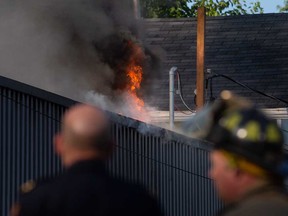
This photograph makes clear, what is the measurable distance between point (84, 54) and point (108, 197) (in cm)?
1576

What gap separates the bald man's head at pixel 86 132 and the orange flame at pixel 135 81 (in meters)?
15.5

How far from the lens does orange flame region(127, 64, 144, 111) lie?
64.6ft

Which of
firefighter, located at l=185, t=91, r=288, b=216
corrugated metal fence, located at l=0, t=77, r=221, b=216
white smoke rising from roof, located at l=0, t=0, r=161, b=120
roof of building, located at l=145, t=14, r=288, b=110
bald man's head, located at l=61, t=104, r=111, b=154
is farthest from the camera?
roof of building, located at l=145, t=14, r=288, b=110

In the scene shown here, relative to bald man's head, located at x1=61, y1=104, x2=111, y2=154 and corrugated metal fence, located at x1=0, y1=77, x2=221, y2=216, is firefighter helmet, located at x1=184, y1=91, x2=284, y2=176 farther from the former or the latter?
corrugated metal fence, located at x1=0, y1=77, x2=221, y2=216

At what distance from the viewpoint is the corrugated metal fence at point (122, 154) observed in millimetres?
10117

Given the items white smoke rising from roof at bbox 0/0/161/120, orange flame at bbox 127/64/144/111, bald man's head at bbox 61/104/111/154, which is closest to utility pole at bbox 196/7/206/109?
white smoke rising from roof at bbox 0/0/161/120

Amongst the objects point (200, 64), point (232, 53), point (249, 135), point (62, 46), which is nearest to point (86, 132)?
point (249, 135)

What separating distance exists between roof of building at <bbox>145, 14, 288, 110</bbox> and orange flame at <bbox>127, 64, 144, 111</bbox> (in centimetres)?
160

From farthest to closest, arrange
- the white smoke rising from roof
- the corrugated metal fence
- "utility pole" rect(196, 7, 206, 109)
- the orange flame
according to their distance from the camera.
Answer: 1. the orange flame
2. "utility pole" rect(196, 7, 206, 109)
3. the white smoke rising from roof
4. the corrugated metal fence

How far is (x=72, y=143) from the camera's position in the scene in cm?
394

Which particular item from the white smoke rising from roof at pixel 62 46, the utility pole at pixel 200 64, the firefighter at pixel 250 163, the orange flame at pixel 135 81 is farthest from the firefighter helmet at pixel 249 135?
the orange flame at pixel 135 81

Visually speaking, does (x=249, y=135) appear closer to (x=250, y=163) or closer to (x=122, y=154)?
(x=250, y=163)

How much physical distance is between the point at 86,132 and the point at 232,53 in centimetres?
2009

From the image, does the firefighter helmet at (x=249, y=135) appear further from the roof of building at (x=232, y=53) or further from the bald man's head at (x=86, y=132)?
the roof of building at (x=232, y=53)
